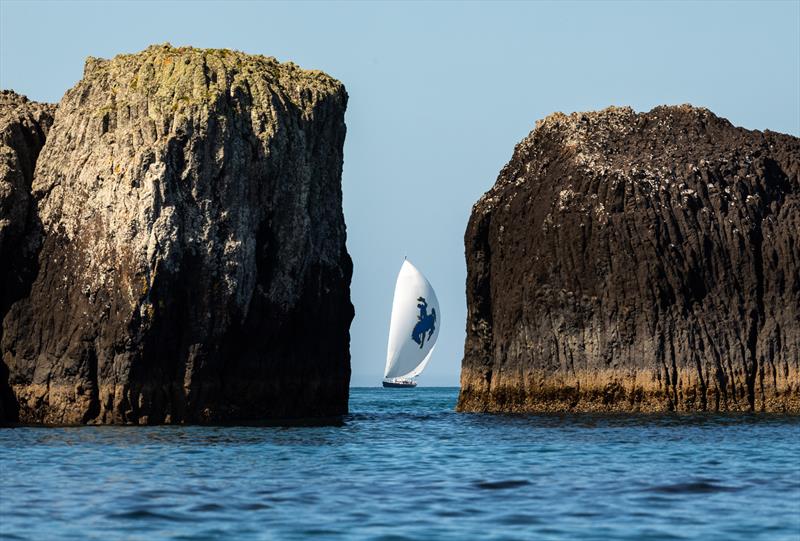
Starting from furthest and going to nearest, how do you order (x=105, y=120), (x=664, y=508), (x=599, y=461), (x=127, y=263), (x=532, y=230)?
(x=532, y=230), (x=105, y=120), (x=127, y=263), (x=599, y=461), (x=664, y=508)

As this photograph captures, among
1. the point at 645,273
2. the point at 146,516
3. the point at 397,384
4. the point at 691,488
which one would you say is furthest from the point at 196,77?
the point at 397,384

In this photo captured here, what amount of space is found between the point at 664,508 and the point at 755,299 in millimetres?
33625

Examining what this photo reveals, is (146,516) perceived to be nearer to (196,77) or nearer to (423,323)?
(196,77)

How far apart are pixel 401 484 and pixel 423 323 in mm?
116371

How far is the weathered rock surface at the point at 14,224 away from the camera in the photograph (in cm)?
5322

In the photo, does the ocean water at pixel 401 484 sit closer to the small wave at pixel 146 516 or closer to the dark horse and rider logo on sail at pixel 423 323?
the small wave at pixel 146 516

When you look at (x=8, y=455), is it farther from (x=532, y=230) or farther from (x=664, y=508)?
(x=532, y=230)

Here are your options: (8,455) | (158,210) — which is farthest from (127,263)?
(8,455)

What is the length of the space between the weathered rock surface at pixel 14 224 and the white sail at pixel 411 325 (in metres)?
88.2

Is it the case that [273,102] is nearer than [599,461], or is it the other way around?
[599,461]

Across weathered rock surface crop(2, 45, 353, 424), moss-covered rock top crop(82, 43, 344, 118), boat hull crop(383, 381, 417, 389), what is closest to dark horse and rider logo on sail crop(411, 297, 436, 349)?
boat hull crop(383, 381, 417, 389)

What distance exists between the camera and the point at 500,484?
30.1 metres

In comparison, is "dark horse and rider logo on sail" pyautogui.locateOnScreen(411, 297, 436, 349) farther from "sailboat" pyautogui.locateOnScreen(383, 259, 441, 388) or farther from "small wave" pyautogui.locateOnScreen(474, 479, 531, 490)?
"small wave" pyautogui.locateOnScreen(474, 479, 531, 490)

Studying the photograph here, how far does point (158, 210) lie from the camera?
2028 inches
